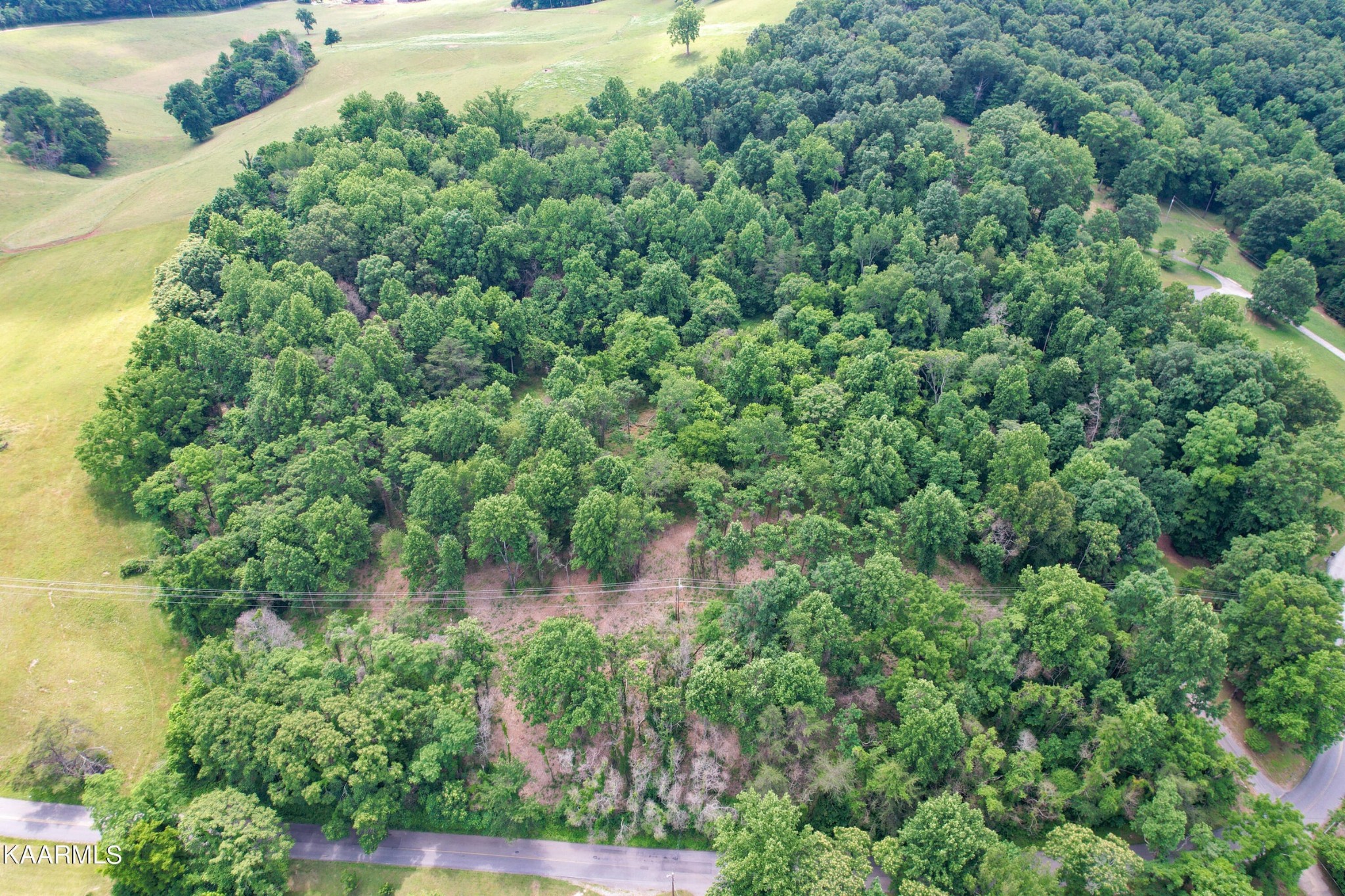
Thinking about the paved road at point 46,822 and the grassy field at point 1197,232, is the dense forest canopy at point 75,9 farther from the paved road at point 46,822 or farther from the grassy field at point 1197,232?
the grassy field at point 1197,232

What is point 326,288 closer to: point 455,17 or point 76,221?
point 76,221

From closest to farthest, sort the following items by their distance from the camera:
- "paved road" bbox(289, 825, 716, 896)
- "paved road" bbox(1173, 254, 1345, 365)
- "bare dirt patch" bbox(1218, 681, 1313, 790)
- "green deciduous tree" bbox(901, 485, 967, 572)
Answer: "paved road" bbox(289, 825, 716, 896) → "bare dirt patch" bbox(1218, 681, 1313, 790) → "green deciduous tree" bbox(901, 485, 967, 572) → "paved road" bbox(1173, 254, 1345, 365)

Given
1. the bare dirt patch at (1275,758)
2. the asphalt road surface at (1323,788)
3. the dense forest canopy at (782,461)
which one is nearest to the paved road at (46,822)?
the dense forest canopy at (782,461)

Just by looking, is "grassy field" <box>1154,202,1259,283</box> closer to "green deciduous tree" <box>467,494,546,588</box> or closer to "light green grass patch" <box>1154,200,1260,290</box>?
"light green grass patch" <box>1154,200,1260,290</box>

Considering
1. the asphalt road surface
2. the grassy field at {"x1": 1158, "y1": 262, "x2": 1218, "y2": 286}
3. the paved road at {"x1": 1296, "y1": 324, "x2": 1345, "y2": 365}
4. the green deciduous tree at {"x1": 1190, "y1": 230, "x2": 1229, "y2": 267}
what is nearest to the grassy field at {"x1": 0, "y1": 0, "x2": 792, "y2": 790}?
the grassy field at {"x1": 1158, "y1": 262, "x2": 1218, "y2": 286}

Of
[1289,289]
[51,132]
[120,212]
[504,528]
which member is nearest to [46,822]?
[504,528]

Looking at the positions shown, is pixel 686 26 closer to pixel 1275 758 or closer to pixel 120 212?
pixel 120 212
